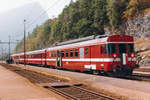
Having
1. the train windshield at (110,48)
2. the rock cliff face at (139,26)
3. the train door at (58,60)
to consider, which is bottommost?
the train door at (58,60)

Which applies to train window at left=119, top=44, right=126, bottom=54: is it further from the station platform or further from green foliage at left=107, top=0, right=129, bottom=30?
green foliage at left=107, top=0, right=129, bottom=30

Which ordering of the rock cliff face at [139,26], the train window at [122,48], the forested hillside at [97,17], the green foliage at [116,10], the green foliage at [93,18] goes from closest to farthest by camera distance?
the train window at [122,48] < the rock cliff face at [139,26] < the forested hillside at [97,17] < the green foliage at [116,10] < the green foliage at [93,18]

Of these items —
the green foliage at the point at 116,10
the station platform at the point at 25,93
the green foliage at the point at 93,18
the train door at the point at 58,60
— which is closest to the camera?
the station platform at the point at 25,93

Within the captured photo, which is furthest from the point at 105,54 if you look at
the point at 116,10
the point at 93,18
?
the point at 93,18

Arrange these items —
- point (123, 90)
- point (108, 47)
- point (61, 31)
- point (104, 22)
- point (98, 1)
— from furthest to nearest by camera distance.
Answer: point (61, 31)
point (98, 1)
point (104, 22)
point (108, 47)
point (123, 90)

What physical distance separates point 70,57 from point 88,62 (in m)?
4.55

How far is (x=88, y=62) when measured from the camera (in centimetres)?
2253

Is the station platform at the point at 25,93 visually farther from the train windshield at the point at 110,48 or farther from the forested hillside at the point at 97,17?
the forested hillside at the point at 97,17

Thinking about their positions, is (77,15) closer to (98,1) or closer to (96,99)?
(98,1)

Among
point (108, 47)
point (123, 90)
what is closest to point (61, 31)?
point (108, 47)

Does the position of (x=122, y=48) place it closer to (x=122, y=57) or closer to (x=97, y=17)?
(x=122, y=57)

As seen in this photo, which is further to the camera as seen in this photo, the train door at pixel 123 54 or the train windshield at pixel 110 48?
the train door at pixel 123 54

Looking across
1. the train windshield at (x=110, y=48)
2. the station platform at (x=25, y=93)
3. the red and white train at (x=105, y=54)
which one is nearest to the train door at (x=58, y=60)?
the red and white train at (x=105, y=54)

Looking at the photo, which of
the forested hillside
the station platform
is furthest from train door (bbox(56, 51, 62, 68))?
the forested hillside
